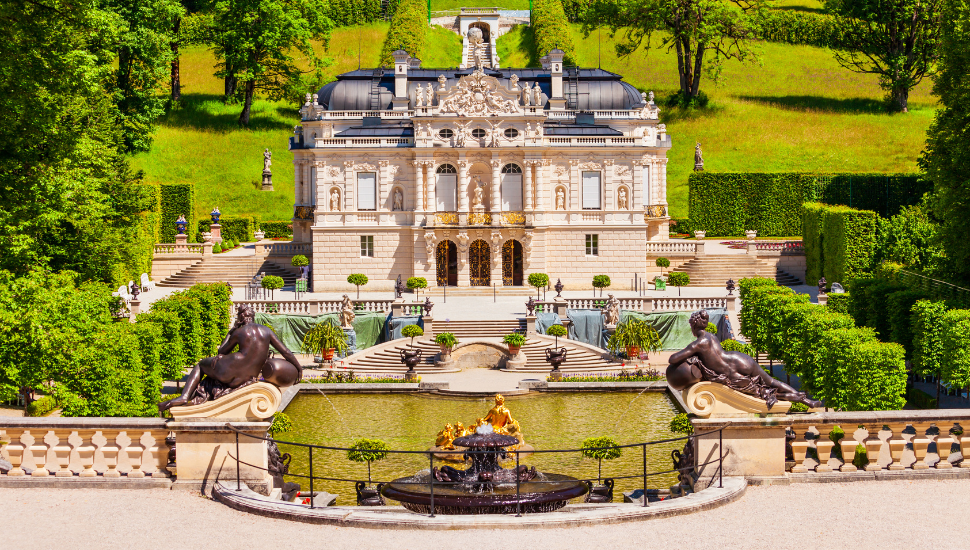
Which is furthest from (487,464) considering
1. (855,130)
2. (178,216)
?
(855,130)

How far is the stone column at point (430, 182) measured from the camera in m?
59.5

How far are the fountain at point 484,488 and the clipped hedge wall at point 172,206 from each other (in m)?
49.8

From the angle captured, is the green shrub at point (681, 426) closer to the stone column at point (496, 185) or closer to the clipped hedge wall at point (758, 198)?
the stone column at point (496, 185)

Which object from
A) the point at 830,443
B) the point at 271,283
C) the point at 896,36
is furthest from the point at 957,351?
the point at 896,36

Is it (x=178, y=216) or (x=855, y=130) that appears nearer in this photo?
(x=178, y=216)

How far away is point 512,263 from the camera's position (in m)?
59.9

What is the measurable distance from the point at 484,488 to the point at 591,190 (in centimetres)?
4127

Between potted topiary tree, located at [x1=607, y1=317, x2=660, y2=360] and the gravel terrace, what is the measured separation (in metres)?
26.7

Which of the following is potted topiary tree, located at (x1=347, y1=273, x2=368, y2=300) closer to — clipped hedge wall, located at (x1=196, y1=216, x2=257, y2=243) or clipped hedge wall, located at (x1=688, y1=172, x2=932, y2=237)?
clipped hedge wall, located at (x1=196, y1=216, x2=257, y2=243)

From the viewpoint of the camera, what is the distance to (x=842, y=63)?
9406 cm

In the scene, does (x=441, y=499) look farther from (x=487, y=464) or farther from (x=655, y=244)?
(x=655, y=244)

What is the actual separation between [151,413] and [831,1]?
7126 centimetres

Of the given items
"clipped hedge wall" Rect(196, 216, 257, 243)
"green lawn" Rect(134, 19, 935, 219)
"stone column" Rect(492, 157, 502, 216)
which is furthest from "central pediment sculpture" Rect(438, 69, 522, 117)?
"green lawn" Rect(134, 19, 935, 219)

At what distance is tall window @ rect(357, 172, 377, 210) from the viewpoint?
6006 centimetres
